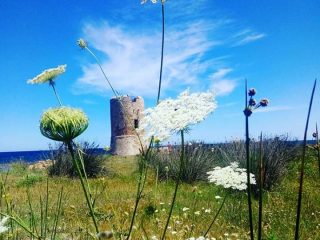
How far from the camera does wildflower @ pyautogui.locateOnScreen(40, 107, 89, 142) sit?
1.76 meters

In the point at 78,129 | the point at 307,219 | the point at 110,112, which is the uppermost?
the point at 110,112

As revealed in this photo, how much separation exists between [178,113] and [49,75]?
0.80m

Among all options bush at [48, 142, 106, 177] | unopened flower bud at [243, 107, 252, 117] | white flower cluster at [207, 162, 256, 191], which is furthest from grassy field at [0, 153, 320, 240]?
bush at [48, 142, 106, 177]

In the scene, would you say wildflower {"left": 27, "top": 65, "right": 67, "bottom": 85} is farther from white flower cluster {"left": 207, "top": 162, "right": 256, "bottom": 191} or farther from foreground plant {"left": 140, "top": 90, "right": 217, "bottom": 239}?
white flower cluster {"left": 207, "top": 162, "right": 256, "bottom": 191}

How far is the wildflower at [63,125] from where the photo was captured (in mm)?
1761

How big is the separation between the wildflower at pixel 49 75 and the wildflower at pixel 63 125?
20.7 inches

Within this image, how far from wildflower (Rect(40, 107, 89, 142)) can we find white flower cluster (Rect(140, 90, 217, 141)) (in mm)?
289

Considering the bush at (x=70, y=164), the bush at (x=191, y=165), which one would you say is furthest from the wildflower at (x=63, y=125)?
the bush at (x=70, y=164)

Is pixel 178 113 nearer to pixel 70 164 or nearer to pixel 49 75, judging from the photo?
pixel 49 75

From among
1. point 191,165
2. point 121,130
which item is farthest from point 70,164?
point 121,130

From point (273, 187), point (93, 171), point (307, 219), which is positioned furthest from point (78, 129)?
point (93, 171)

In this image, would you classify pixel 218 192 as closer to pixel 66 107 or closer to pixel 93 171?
pixel 93 171

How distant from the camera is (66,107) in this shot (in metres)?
1.90

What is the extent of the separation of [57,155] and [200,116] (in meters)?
16.7
